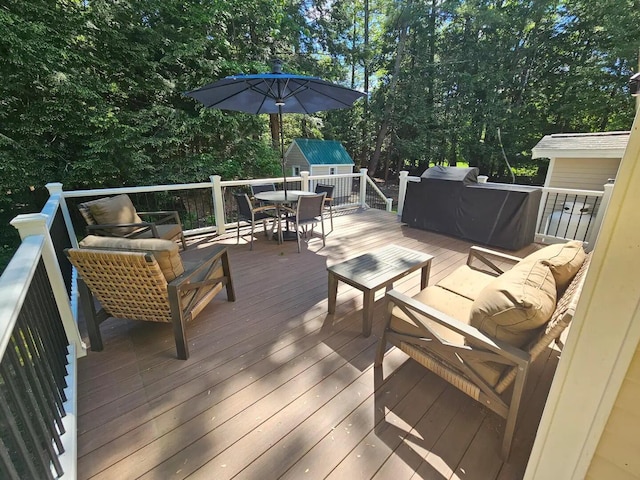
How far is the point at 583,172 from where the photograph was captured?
7.70 metres

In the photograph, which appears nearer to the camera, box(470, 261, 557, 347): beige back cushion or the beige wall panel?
the beige wall panel

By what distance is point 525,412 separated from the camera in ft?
5.42

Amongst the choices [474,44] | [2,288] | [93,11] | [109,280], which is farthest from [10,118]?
[474,44]

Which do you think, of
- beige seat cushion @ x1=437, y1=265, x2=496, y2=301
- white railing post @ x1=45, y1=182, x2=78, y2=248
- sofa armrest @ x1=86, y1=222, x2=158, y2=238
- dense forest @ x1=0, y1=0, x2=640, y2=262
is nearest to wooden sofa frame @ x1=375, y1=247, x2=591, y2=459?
beige seat cushion @ x1=437, y1=265, x2=496, y2=301

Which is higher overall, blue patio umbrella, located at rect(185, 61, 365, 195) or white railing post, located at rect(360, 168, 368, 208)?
blue patio umbrella, located at rect(185, 61, 365, 195)

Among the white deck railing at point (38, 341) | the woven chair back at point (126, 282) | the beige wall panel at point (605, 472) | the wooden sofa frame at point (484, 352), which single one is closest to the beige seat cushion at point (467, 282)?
the wooden sofa frame at point (484, 352)

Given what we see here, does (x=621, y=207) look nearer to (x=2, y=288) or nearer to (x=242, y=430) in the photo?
(x=242, y=430)

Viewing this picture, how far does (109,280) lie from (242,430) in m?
1.31

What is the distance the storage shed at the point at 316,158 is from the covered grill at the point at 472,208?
25.4ft

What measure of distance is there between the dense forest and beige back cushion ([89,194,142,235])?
4310 millimetres

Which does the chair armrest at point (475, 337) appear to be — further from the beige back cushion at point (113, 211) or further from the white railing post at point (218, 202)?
the white railing post at point (218, 202)

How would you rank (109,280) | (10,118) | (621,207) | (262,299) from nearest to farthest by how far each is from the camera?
(621,207)
(109,280)
(262,299)
(10,118)

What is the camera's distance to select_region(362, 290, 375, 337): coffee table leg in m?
2.19

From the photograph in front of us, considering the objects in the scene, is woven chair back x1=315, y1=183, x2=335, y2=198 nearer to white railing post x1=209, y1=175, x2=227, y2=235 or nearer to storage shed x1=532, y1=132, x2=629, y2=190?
white railing post x1=209, y1=175, x2=227, y2=235
